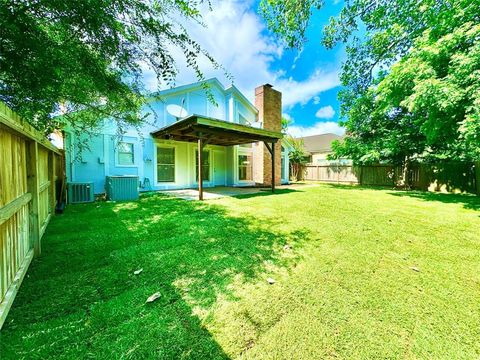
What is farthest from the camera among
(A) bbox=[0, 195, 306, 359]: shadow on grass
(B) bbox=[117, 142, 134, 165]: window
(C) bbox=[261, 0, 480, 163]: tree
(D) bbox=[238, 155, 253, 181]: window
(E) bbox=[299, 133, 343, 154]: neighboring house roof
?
(E) bbox=[299, 133, 343, 154]: neighboring house roof

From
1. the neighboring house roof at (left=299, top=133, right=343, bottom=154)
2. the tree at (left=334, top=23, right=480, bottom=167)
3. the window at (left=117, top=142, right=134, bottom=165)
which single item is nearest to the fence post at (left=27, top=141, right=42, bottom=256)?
the window at (left=117, top=142, right=134, bottom=165)

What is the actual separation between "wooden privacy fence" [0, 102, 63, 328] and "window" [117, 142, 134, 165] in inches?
267

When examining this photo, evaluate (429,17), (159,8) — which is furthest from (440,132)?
(159,8)

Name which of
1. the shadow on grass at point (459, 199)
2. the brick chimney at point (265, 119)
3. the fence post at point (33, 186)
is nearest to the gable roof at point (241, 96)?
the brick chimney at point (265, 119)

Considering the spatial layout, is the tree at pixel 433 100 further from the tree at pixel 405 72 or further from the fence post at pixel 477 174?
the fence post at pixel 477 174

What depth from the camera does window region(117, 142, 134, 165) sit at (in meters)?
9.17

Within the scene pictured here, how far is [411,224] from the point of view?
16.0 ft

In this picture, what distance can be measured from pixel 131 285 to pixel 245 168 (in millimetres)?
11615

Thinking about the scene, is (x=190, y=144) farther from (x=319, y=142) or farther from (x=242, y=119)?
(x=319, y=142)

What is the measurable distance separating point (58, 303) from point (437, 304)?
382 cm

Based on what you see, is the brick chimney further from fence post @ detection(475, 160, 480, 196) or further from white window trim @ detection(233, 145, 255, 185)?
fence post @ detection(475, 160, 480, 196)

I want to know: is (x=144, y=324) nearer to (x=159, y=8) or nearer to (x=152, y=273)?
(x=152, y=273)

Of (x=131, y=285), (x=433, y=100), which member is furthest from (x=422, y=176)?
(x=131, y=285)

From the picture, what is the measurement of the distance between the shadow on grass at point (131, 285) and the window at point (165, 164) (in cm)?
601
